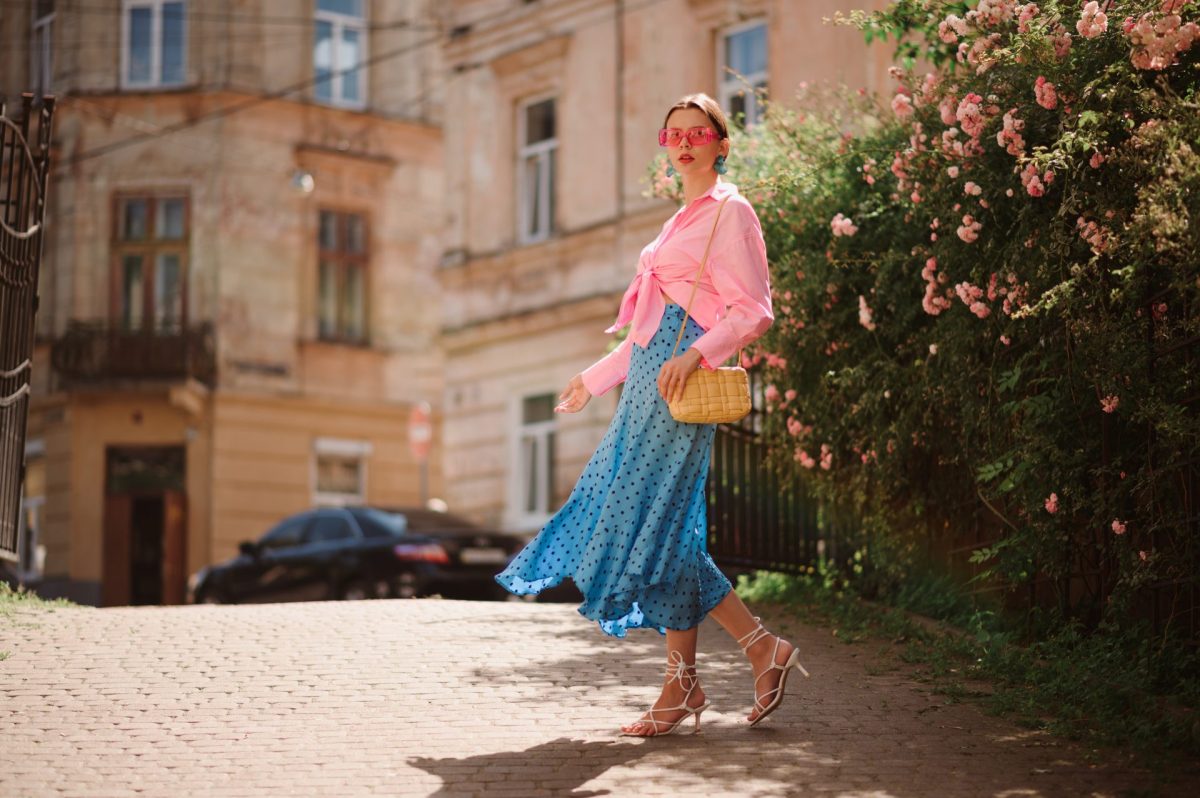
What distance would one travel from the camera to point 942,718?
682 centimetres

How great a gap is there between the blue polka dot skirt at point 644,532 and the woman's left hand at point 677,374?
0.17 meters

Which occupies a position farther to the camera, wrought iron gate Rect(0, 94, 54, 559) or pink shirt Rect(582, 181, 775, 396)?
wrought iron gate Rect(0, 94, 54, 559)

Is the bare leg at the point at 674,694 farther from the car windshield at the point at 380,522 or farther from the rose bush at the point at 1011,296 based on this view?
the car windshield at the point at 380,522

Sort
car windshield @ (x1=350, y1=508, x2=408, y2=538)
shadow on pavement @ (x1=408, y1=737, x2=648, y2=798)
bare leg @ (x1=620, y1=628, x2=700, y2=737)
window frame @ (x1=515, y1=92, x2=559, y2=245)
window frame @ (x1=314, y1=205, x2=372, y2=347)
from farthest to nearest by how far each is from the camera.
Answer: window frame @ (x1=314, y1=205, x2=372, y2=347) → window frame @ (x1=515, y1=92, x2=559, y2=245) → car windshield @ (x1=350, y1=508, x2=408, y2=538) → bare leg @ (x1=620, y1=628, x2=700, y2=737) → shadow on pavement @ (x1=408, y1=737, x2=648, y2=798)

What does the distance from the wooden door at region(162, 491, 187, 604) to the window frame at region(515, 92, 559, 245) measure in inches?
329

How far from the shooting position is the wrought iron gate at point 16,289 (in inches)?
380

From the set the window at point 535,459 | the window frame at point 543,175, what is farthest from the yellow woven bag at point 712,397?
the window frame at point 543,175

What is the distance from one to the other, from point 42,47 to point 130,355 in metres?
6.28

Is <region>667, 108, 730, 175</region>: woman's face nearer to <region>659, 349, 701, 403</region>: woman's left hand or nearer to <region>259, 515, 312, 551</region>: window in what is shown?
<region>659, 349, 701, 403</region>: woman's left hand

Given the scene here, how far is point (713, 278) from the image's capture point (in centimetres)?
622

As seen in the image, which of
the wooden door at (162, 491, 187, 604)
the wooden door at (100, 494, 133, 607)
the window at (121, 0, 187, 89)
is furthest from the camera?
the window at (121, 0, 187, 89)

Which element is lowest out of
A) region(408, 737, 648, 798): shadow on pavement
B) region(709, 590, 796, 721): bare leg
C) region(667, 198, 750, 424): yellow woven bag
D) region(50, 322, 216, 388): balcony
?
region(408, 737, 648, 798): shadow on pavement

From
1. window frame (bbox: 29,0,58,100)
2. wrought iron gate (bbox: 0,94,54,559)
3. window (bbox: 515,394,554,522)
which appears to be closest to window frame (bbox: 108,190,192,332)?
window frame (bbox: 29,0,58,100)

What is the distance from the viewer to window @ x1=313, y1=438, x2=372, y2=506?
31406mm
